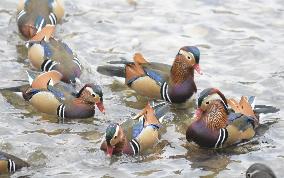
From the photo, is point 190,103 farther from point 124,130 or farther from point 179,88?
point 124,130

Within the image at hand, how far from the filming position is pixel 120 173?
8.64 meters

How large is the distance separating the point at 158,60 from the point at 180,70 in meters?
1.33

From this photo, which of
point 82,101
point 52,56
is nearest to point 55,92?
point 82,101

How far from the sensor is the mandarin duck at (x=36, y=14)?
12.0 metres

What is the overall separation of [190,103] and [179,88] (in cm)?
25

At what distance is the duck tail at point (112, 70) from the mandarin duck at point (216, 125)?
1.81 meters

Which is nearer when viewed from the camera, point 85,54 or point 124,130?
point 124,130

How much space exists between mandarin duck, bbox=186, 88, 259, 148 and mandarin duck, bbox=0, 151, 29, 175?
2040 mm

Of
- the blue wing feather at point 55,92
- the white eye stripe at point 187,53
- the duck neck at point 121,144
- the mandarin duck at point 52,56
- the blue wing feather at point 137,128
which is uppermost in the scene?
the white eye stripe at point 187,53

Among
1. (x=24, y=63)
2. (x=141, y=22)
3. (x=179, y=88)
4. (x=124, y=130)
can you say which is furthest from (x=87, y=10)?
(x=124, y=130)

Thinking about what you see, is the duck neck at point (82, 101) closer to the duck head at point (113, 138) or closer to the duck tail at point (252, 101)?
the duck head at point (113, 138)

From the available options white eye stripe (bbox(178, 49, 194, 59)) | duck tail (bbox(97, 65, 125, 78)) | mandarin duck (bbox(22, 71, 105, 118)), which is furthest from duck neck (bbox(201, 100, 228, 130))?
duck tail (bbox(97, 65, 125, 78))

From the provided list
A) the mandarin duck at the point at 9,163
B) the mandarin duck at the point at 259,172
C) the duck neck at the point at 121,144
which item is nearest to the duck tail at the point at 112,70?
the duck neck at the point at 121,144

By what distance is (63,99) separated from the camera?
1002 cm
